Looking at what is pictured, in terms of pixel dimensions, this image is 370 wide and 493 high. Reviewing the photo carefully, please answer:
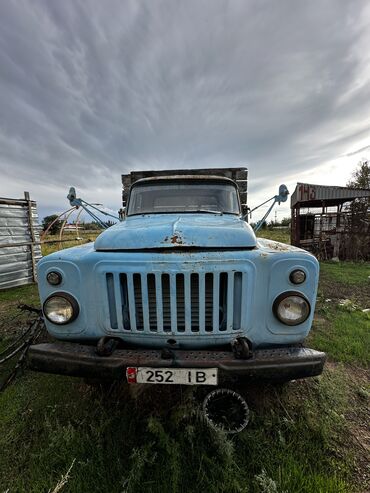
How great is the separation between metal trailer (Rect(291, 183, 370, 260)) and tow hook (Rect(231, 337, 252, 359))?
11.4 metres

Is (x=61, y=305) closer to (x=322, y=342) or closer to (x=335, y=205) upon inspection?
(x=322, y=342)

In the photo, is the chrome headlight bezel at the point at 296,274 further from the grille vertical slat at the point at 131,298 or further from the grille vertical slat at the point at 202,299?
the grille vertical slat at the point at 131,298

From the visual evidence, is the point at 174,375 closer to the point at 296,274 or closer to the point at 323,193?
the point at 296,274

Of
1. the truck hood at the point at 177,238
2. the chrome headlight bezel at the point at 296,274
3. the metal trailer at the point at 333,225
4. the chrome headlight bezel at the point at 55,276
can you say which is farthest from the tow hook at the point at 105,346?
the metal trailer at the point at 333,225

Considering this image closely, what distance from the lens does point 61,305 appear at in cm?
204

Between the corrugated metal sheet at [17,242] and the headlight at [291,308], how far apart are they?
7942 mm

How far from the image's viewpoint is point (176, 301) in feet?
6.35

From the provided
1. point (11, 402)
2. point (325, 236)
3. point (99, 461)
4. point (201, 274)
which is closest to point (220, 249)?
point (201, 274)

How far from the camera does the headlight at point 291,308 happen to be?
192 cm

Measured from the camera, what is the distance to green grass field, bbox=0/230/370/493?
172 cm

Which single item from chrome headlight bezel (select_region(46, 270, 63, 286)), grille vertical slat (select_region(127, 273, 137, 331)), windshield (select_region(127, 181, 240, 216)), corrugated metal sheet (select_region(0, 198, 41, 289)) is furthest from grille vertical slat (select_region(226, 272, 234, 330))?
corrugated metal sheet (select_region(0, 198, 41, 289))

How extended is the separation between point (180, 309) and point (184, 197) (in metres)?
1.99

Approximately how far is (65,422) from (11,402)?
75 centimetres

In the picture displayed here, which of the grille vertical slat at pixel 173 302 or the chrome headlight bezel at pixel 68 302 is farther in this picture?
the chrome headlight bezel at pixel 68 302
